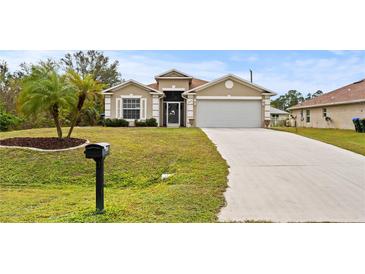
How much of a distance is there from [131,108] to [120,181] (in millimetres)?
7209

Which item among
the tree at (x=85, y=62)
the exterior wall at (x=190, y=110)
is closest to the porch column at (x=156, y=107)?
the exterior wall at (x=190, y=110)

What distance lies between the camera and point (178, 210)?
4.31 m

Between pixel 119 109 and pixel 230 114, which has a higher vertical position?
pixel 119 109

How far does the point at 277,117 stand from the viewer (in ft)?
36.6

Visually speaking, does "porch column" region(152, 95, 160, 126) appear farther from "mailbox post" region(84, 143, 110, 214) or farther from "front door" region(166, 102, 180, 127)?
"mailbox post" region(84, 143, 110, 214)

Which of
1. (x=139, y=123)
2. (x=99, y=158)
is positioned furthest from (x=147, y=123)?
(x=99, y=158)

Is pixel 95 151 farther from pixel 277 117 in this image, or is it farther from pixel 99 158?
pixel 277 117

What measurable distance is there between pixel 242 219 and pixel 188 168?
2.20 meters

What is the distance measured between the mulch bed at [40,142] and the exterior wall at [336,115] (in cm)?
934

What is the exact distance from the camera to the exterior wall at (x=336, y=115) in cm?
1231

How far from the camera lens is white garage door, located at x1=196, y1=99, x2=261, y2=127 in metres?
10.5
